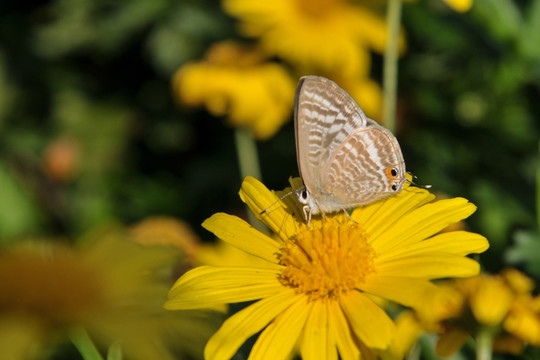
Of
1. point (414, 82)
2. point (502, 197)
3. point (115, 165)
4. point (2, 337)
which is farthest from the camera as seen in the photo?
point (115, 165)

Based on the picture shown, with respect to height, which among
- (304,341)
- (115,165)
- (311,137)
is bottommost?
(115,165)

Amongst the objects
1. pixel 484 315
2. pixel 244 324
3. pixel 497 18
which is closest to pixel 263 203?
pixel 244 324

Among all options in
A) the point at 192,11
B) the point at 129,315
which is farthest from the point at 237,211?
the point at 129,315

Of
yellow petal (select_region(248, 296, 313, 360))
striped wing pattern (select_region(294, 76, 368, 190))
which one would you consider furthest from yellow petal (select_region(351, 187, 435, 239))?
yellow petal (select_region(248, 296, 313, 360))

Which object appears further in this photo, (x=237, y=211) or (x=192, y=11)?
(x=192, y=11)

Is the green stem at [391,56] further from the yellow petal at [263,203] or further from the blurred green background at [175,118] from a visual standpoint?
the yellow petal at [263,203]

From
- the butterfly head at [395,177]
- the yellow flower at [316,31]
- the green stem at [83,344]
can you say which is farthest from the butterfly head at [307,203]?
the yellow flower at [316,31]

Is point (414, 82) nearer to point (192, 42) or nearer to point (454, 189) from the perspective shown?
point (454, 189)
